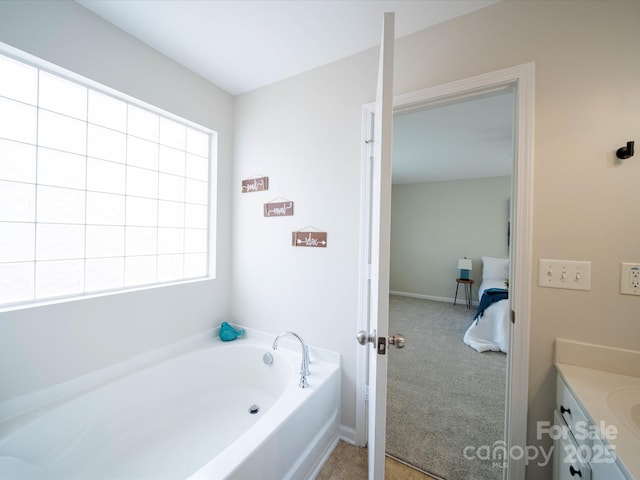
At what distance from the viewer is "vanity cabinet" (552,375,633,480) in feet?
2.20

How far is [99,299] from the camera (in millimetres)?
1374

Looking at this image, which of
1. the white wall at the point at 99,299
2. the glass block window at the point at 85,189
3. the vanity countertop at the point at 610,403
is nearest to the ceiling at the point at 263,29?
the white wall at the point at 99,299

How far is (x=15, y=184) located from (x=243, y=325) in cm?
162

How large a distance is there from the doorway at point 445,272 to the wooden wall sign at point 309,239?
0.94 m

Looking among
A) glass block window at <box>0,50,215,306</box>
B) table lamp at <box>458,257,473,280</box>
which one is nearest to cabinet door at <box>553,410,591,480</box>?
glass block window at <box>0,50,215,306</box>

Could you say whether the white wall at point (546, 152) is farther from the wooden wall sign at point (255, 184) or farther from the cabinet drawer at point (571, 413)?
the wooden wall sign at point (255, 184)

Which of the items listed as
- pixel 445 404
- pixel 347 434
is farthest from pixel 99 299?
pixel 445 404

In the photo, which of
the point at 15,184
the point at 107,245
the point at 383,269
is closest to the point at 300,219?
the point at 383,269

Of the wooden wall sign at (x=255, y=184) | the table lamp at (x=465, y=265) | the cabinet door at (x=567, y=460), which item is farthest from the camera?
the table lamp at (x=465, y=265)

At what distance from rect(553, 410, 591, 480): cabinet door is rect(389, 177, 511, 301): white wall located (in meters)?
4.19

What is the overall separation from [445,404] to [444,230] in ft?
12.5

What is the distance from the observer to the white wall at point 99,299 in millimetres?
1128

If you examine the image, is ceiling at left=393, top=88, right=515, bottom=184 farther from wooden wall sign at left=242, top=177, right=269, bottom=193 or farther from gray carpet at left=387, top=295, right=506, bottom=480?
gray carpet at left=387, top=295, right=506, bottom=480

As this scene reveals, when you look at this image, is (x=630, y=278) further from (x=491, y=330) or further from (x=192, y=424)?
(x=192, y=424)
